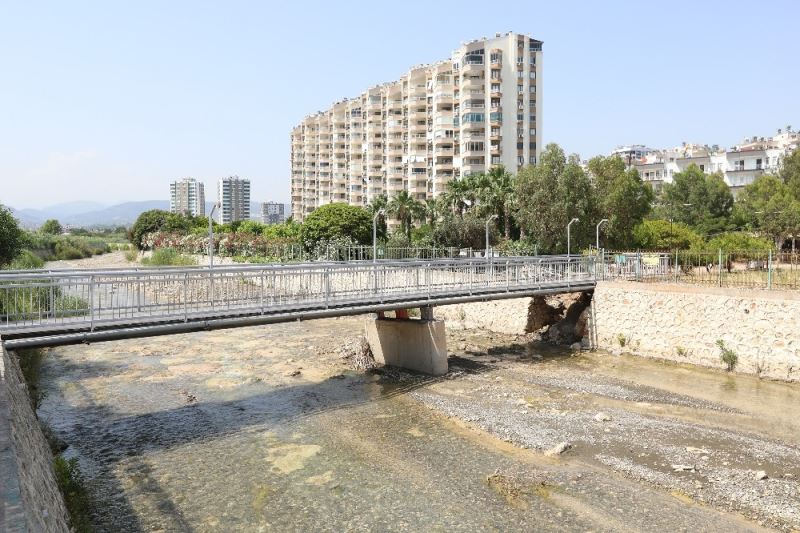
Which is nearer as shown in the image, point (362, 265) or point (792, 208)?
point (362, 265)

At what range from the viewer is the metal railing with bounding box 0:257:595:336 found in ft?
53.3

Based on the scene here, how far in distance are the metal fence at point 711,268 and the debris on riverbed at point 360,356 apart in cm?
1275

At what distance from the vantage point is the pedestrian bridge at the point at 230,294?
1580cm

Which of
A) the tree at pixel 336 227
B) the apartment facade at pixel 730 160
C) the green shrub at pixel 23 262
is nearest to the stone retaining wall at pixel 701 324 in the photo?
the green shrub at pixel 23 262

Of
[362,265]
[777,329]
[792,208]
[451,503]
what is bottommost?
[451,503]

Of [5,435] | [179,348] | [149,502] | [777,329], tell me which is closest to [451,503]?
[149,502]

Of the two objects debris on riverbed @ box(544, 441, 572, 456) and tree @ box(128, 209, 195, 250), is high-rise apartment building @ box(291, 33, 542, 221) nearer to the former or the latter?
tree @ box(128, 209, 195, 250)

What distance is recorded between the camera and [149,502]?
43.0 feet

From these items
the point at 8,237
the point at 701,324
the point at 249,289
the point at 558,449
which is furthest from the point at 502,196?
the point at 558,449

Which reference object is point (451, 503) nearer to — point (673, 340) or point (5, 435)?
point (5, 435)

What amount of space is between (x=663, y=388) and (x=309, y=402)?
41.7ft

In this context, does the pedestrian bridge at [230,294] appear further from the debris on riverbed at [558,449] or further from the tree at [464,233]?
the tree at [464,233]

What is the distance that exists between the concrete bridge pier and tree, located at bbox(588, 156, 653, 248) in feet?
93.8

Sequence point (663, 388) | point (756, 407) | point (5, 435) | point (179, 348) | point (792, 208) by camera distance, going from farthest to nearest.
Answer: point (792, 208) → point (179, 348) → point (663, 388) → point (756, 407) → point (5, 435)
